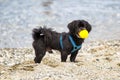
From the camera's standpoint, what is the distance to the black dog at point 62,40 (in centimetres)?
1080

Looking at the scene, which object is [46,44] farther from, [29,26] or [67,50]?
[29,26]

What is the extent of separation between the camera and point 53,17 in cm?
2206

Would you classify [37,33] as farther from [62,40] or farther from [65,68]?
[65,68]

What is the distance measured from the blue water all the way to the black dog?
5.31 metres

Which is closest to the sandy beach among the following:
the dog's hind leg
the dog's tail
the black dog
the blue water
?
the dog's hind leg

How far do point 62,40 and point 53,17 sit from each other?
11.1 meters

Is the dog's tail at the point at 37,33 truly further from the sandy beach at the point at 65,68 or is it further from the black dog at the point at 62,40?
the sandy beach at the point at 65,68

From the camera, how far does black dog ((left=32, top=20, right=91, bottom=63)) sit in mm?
10805

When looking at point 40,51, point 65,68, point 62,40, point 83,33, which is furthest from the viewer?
point 40,51

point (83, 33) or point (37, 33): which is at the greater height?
point (83, 33)

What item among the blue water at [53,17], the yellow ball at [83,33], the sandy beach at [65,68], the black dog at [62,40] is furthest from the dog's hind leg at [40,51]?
the blue water at [53,17]

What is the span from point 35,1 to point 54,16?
5.58m

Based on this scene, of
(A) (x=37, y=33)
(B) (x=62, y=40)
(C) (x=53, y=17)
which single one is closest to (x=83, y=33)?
(B) (x=62, y=40)

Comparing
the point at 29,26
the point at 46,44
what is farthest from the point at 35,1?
the point at 46,44
